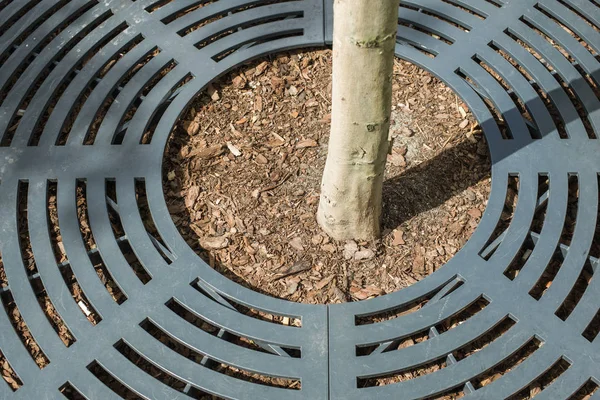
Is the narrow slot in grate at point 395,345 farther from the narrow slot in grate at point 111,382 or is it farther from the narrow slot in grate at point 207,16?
the narrow slot in grate at point 207,16

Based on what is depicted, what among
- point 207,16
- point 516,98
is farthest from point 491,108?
point 207,16

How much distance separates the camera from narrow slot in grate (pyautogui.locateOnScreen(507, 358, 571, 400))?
8.14 feet

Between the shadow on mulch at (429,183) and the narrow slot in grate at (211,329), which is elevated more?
the shadow on mulch at (429,183)

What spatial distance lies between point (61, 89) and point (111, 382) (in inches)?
56.6

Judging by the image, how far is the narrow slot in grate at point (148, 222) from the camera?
2.76 metres

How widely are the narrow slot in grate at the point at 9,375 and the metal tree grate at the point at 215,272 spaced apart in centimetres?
1

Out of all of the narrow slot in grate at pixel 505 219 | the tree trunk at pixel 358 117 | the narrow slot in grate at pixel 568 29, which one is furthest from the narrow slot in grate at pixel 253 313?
the narrow slot in grate at pixel 568 29

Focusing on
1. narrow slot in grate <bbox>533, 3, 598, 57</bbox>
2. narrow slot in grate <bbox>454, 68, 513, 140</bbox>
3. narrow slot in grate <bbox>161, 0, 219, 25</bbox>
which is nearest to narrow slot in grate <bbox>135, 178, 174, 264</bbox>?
narrow slot in grate <bbox>161, 0, 219, 25</bbox>

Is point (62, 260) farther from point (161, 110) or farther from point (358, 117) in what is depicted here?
point (358, 117)

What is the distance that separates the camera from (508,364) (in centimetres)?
255

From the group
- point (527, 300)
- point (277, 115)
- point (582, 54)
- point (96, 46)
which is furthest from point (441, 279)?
point (96, 46)

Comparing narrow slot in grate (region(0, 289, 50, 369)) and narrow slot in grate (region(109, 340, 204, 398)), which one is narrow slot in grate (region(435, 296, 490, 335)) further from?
narrow slot in grate (region(0, 289, 50, 369))

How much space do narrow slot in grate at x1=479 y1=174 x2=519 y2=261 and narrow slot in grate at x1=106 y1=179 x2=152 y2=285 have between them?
1.35 m

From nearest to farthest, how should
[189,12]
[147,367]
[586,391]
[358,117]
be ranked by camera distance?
[358,117] → [586,391] → [147,367] → [189,12]
